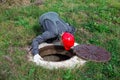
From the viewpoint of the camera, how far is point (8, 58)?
23.6 ft

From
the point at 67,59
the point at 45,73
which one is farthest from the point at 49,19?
the point at 45,73

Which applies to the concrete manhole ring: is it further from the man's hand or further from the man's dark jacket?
the man's dark jacket

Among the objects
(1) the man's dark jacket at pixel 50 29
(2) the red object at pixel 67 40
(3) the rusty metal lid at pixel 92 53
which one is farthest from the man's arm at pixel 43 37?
(3) the rusty metal lid at pixel 92 53

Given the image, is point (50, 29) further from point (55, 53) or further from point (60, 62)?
point (60, 62)

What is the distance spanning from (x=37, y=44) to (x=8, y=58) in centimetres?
69

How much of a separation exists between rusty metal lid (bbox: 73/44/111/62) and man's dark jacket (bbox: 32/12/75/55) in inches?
19.7

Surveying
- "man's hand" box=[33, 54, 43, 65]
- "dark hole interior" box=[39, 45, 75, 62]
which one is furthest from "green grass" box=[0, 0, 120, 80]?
"dark hole interior" box=[39, 45, 75, 62]

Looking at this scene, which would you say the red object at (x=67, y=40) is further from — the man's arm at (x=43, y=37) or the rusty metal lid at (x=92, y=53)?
the man's arm at (x=43, y=37)

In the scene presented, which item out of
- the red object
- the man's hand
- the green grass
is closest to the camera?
the green grass

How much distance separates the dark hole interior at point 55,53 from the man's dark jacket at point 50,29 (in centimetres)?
20

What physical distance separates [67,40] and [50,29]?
0.61m

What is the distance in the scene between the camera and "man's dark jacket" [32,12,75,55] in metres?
7.58

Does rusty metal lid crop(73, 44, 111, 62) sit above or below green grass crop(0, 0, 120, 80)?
above

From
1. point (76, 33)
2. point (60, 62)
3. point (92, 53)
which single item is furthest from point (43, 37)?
point (76, 33)
